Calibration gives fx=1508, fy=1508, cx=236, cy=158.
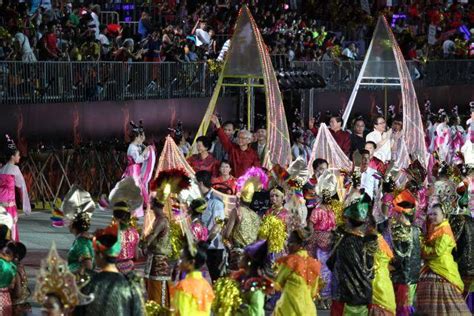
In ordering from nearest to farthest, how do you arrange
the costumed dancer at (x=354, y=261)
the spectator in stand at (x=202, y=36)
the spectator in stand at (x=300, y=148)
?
the costumed dancer at (x=354, y=261) < the spectator in stand at (x=300, y=148) < the spectator in stand at (x=202, y=36)

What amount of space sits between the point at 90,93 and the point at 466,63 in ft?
56.9

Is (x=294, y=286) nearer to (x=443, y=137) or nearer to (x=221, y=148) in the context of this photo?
(x=221, y=148)

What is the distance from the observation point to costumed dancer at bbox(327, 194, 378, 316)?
42.4 feet

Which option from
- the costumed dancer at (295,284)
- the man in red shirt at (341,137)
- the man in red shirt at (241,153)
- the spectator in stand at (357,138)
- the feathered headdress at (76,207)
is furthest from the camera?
the spectator in stand at (357,138)

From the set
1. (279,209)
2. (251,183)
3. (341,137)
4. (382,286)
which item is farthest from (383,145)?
(382,286)

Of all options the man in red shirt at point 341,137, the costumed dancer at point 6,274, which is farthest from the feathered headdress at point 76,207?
the man in red shirt at point 341,137

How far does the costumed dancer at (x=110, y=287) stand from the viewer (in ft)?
33.6

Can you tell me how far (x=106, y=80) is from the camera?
2492 centimetres

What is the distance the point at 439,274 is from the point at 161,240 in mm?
2697

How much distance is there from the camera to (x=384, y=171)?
1730 cm

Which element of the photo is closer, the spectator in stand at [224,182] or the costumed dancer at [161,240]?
the costumed dancer at [161,240]

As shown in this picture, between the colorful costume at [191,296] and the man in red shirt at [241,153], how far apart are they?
22.3ft

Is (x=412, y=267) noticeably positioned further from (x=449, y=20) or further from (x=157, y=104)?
(x=449, y=20)

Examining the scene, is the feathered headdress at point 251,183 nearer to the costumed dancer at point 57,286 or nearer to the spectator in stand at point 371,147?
the spectator in stand at point 371,147
